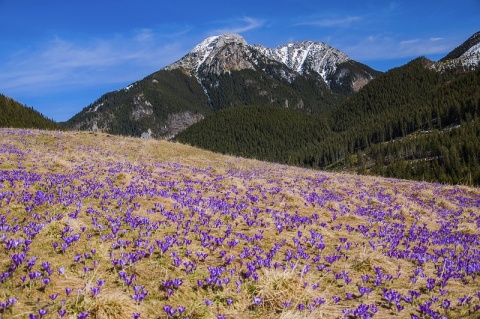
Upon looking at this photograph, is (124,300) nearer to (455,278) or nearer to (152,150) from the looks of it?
(455,278)

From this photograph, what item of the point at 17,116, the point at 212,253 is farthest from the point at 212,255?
the point at 17,116

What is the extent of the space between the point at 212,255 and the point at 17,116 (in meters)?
123

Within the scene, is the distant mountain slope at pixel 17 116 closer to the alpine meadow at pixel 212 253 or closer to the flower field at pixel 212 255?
the alpine meadow at pixel 212 253

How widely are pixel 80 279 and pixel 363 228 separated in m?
8.38

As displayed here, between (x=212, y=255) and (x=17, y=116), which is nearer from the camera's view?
(x=212, y=255)

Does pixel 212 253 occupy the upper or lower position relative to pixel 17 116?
lower

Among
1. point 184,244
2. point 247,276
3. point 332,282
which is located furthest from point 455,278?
point 184,244

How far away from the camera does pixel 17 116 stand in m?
107

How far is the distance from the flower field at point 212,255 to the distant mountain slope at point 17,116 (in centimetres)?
10782

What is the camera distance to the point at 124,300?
490 centimetres

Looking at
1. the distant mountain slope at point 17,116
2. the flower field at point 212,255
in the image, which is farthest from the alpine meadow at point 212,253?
the distant mountain slope at point 17,116

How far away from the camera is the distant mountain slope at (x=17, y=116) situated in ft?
338

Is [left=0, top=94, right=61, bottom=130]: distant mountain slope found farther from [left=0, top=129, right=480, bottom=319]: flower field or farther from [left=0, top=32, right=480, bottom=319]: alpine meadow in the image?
[left=0, top=129, right=480, bottom=319]: flower field

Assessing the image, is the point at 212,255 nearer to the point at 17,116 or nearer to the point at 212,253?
the point at 212,253
